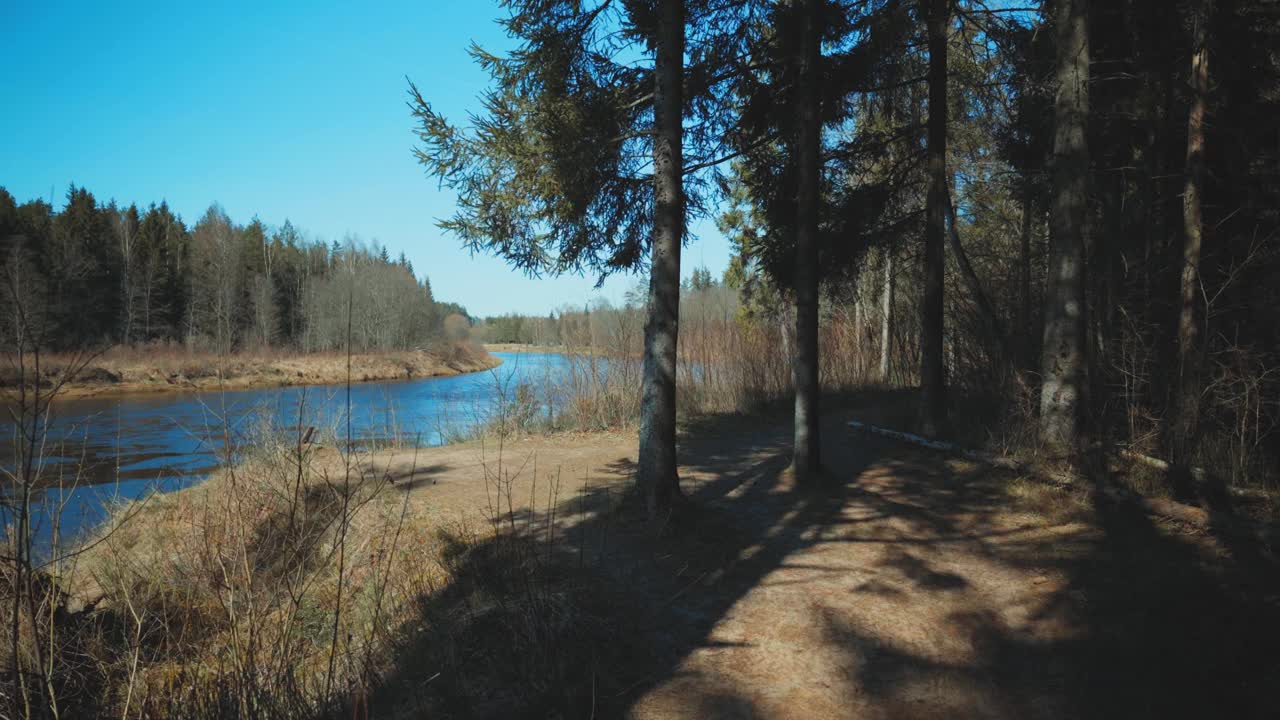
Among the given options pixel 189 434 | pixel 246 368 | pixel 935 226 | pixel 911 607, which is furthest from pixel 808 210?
pixel 246 368

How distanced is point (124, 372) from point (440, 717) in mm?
33707

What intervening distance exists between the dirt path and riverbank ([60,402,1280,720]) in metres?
0.01

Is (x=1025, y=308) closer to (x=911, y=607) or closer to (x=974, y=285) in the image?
(x=974, y=285)

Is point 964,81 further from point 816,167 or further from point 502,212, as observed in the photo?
point 502,212

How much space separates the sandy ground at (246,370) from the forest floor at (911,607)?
2146 centimetres

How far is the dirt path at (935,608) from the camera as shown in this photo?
3145 mm

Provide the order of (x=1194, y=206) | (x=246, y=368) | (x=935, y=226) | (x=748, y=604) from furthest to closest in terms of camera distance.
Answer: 1. (x=246, y=368)
2. (x=935, y=226)
3. (x=1194, y=206)
4. (x=748, y=604)

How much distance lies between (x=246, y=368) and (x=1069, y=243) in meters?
36.1

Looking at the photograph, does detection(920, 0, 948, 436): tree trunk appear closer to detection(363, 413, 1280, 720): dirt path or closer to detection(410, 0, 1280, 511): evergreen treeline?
detection(410, 0, 1280, 511): evergreen treeline

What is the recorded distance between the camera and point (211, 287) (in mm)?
42844

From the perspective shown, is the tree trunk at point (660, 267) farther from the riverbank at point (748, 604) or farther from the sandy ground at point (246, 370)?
the sandy ground at point (246, 370)

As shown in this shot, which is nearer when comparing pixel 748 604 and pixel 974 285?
pixel 748 604

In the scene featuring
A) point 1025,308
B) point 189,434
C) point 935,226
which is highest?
point 935,226

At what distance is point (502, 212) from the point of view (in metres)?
7.18
